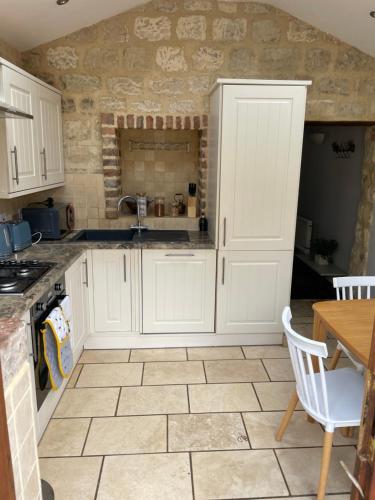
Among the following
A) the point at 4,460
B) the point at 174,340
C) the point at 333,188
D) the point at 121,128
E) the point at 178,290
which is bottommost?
the point at 174,340

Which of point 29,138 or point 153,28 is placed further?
point 153,28

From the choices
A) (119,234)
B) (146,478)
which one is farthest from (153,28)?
(146,478)

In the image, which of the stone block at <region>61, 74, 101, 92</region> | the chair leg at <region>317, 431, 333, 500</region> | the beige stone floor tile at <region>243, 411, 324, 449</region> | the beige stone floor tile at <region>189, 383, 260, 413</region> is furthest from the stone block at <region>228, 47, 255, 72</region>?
the chair leg at <region>317, 431, 333, 500</region>

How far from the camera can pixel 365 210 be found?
13.8ft

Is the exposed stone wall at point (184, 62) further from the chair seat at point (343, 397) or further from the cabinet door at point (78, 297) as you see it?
the chair seat at point (343, 397)

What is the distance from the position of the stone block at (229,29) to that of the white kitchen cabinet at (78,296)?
211cm

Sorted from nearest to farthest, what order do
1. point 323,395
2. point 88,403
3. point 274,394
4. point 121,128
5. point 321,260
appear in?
point 323,395
point 88,403
point 274,394
point 121,128
point 321,260

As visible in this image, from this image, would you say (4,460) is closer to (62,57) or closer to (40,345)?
(40,345)

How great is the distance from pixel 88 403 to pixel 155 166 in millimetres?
2215

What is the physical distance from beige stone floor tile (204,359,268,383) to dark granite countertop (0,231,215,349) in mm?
909

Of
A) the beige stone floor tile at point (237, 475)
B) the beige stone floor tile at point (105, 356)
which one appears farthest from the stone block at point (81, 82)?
the beige stone floor tile at point (237, 475)

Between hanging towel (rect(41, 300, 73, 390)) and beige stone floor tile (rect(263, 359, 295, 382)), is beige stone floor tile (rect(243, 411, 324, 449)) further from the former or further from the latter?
hanging towel (rect(41, 300, 73, 390))

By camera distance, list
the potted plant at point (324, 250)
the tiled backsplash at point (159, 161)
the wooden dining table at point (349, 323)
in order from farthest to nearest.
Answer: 1. the potted plant at point (324, 250)
2. the tiled backsplash at point (159, 161)
3. the wooden dining table at point (349, 323)

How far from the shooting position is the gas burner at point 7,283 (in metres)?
2.13
